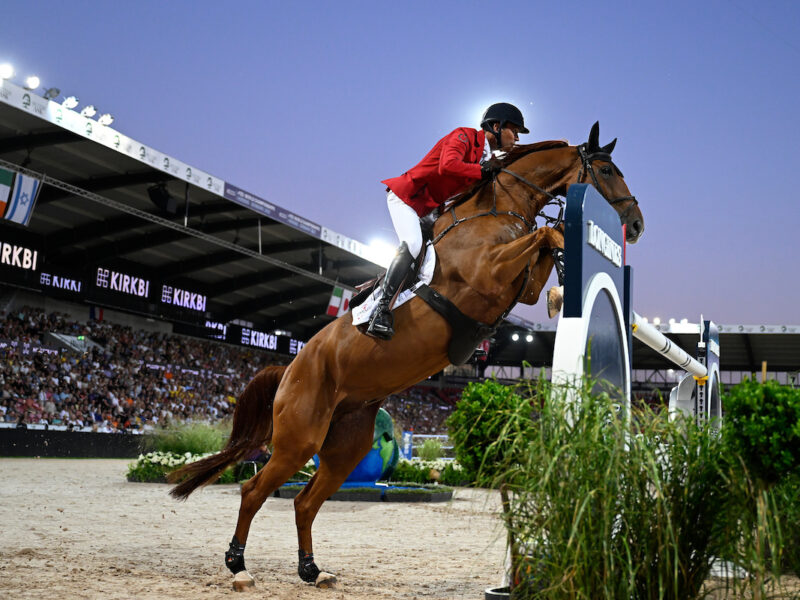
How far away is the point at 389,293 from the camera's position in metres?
4.02

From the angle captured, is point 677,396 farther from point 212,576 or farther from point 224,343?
point 224,343

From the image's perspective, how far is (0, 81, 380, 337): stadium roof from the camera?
15805 mm

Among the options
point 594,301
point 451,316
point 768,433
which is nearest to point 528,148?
point 451,316

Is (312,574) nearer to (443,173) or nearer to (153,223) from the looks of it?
(443,173)

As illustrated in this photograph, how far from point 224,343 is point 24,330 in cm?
882

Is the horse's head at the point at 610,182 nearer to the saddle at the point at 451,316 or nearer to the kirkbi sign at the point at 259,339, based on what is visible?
the saddle at the point at 451,316

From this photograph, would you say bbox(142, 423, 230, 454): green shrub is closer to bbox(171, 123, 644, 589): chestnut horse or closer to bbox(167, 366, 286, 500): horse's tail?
bbox(167, 366, 286, 500): horse's tail

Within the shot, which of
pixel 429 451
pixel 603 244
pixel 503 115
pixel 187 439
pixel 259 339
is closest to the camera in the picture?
pixel 603 244

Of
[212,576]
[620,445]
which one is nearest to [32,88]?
[212,576]

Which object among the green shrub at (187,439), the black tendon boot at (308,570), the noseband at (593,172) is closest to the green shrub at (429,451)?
the green shrub at (187,439)

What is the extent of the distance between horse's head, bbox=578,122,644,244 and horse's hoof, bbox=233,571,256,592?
8.77 ft

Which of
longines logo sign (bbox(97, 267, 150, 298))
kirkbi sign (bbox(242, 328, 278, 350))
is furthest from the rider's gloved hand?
kirkbi sign (bbox(242, 328, 278, 350))

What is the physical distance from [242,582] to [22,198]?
511 inches

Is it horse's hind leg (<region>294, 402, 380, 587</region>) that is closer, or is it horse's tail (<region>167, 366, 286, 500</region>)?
horse's hind leg (<region>294, 402, 380, 587</region>)
